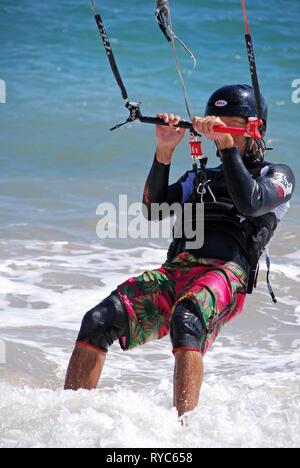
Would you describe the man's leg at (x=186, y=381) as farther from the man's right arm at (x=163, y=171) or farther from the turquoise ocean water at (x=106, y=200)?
the man's right arm at (x=163, y=171)

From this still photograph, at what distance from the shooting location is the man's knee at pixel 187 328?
4188mm

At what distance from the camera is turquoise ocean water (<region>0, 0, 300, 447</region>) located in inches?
165

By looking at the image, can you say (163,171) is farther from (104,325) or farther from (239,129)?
(104,325)

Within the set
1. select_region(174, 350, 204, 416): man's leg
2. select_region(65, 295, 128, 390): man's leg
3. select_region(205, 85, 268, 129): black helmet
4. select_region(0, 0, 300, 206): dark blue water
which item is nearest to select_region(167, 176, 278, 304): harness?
select_region(205, 85, 268, 129): black helmet

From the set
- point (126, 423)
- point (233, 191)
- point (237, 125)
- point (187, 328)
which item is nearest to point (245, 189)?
point (233, 191)

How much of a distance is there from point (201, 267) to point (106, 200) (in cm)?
609

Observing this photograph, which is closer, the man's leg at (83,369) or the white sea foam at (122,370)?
the white sea foam at (122,370)

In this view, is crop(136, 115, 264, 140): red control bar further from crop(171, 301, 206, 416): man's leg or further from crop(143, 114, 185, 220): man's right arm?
crop(171, 301, 206, 416): man's leg

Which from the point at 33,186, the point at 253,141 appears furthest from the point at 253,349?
the point at 33,186

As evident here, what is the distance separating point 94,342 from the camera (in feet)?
14.3

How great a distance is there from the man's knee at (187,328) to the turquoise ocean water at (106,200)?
0.30m

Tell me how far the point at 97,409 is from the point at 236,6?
53.5 ft

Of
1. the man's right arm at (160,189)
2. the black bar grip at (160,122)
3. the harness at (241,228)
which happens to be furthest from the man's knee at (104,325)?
the black bar grip at (160,122)
